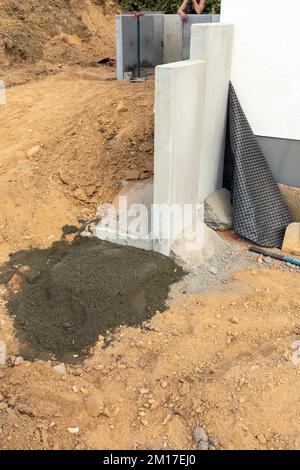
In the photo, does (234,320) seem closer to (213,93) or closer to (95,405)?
(95,405)

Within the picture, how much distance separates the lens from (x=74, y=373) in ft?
12.1

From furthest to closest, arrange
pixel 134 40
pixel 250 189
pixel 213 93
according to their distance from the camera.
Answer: pixel 134 40 < pixel 250 189 < pixel 213 93

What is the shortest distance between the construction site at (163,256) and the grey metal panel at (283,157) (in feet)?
0.05

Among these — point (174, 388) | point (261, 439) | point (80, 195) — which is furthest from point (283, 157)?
point (261, 439)

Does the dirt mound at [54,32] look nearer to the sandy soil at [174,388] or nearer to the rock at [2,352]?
the rock at [2,352]

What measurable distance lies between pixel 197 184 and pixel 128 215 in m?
0.89

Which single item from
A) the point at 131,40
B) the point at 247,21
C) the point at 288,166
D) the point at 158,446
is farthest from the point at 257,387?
the point at 131,40

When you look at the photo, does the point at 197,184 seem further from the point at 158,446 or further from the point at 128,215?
the point at 158,446

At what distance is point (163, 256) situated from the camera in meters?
4.88

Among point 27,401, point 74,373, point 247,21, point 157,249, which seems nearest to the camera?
point 27,401

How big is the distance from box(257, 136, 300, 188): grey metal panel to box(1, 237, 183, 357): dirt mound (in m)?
1.98

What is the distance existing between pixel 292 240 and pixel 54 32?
9439 millimetres

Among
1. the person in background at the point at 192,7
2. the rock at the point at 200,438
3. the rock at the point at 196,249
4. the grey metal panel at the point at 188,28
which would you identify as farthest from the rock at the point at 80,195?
the person in background at the point at 192,7

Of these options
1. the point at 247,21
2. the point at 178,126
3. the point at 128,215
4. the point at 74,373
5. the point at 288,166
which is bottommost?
the point at 74,373
